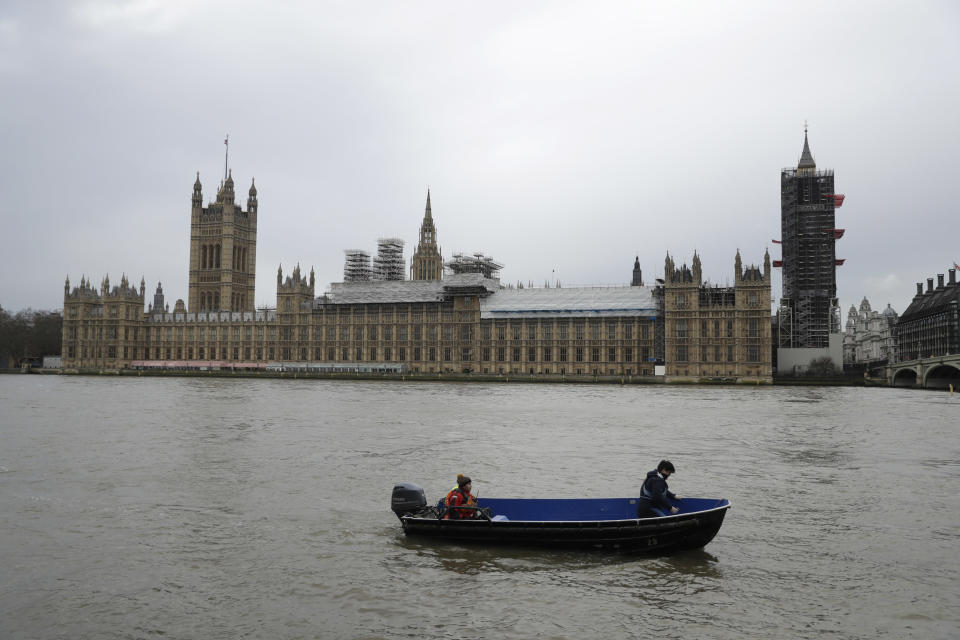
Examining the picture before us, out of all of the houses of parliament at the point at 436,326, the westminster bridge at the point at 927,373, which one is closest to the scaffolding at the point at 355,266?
the houses of parliament at the point at 436,326

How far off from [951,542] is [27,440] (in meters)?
38.2

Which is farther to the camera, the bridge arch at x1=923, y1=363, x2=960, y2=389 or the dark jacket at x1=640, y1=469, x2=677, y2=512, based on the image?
the bridge arch at x1=923, y1=363, x2=960, y2=389

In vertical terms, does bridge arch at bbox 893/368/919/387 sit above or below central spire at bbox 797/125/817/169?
below

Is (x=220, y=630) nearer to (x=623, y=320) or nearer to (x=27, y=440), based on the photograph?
(x=27, y=440)

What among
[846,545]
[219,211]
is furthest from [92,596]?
[219,211]

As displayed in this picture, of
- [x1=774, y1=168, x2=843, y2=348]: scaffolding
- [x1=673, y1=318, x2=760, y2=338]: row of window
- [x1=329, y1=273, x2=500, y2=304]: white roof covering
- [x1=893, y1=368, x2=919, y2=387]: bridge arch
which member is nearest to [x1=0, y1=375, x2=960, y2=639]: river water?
[x1=673, y1=318, x2=760, y2=338]: row of window

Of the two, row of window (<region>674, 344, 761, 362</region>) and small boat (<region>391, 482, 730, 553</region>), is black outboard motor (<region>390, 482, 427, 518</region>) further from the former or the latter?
row of window (<region>674, 344, 761, 362</region>)

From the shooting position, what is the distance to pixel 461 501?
19406 mm

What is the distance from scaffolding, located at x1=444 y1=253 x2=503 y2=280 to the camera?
491 ft

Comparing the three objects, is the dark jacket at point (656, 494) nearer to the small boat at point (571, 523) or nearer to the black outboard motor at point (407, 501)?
the small boat at point (571, 523)

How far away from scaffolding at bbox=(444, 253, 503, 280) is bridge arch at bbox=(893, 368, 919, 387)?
69.4m

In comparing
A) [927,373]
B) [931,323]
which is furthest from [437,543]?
[931,323]

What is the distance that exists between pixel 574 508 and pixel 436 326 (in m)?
119

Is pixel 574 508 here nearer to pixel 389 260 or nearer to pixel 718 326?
pixel 718 326
